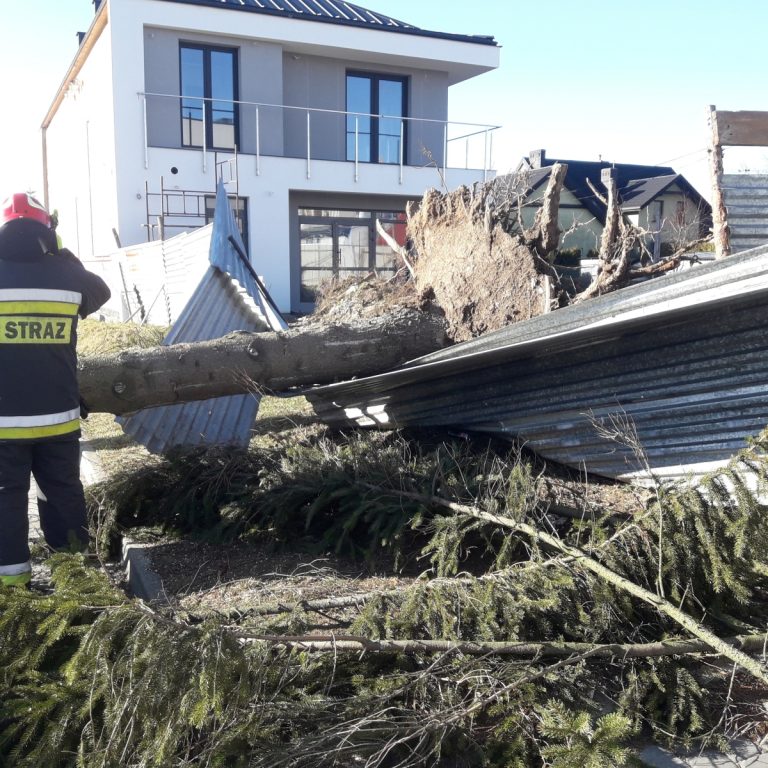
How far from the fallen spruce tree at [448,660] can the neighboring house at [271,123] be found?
13.4 meters

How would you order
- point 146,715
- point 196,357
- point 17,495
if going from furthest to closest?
point 196,357 → point 17,495 → point 146,715

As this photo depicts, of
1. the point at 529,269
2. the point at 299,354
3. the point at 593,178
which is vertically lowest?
the point at 299,354

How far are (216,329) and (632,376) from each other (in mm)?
3654

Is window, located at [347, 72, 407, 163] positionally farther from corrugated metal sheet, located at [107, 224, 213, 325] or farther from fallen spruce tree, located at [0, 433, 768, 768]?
fallen spruce tree, located at [0, 433, 768, 768]

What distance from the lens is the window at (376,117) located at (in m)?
19.2

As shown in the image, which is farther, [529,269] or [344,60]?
[344,60]

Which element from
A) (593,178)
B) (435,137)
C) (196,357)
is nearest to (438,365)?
(196,357)

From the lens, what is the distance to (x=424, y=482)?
162 inches

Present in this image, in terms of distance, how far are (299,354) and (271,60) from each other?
14186 mm

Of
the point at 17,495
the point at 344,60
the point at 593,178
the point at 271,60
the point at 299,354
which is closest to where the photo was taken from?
the point at 17,495

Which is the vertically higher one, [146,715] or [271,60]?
[271,60]

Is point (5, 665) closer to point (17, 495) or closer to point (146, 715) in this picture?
point (146, 715)

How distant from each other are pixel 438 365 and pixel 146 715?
9.04 ft

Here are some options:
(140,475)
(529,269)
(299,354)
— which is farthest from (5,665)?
(529,269)
